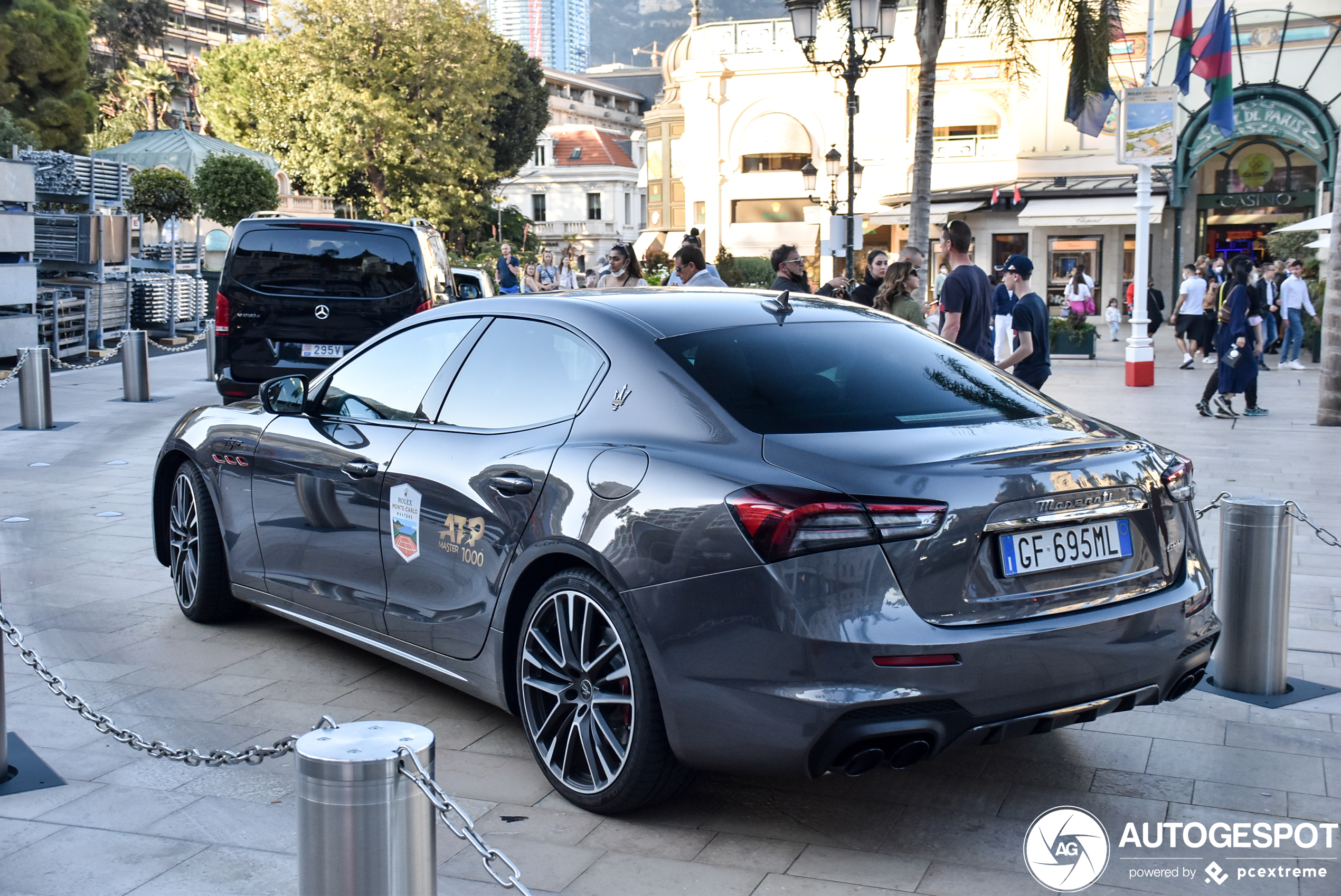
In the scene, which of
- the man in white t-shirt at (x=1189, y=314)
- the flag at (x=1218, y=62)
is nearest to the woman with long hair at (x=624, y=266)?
the man in white t-shirt at (x=1189, y=314)

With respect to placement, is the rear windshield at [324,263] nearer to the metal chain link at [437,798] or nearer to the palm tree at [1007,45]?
the palm tree at [1007,45]

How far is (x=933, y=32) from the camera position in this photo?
1919 cm

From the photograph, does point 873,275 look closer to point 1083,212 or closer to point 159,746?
point 159,746

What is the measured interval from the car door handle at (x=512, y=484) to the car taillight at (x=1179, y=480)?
1850 millimetres

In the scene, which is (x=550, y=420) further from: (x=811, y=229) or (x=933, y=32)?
(x=811, y=229)

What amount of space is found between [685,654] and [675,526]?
1.09 ft

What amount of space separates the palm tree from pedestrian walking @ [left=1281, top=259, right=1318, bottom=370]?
13.5 feet

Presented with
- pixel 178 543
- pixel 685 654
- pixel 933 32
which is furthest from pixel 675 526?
pixel 933 32

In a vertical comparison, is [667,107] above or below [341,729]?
above

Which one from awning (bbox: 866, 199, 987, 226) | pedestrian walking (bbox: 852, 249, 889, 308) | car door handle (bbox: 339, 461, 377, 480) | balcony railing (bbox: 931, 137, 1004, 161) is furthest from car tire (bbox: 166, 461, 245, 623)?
balcony railing (bbox: 931, 137, 1004, 161)

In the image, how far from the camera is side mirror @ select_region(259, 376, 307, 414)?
5277 millimetres

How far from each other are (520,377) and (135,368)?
41.8 ft

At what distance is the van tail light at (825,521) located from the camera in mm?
3277

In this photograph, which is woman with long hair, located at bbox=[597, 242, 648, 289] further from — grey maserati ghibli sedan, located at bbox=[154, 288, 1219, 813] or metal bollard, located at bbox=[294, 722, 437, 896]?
metal bollard, located at bbox=[294, 722, 437, 896]
